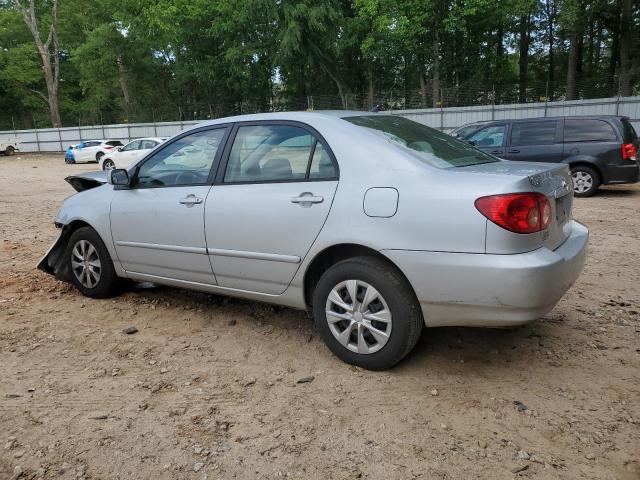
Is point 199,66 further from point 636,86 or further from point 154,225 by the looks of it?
point 154,225

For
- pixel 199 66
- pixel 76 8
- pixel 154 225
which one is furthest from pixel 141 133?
pixel 154 225

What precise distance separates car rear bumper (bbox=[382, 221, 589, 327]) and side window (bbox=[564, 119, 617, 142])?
8.12 metres

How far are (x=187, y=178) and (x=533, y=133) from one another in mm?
8474

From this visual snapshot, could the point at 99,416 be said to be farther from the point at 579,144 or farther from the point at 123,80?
the point at 123,80

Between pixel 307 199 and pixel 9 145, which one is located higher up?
pixel 9 145

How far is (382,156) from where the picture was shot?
308 centimetres

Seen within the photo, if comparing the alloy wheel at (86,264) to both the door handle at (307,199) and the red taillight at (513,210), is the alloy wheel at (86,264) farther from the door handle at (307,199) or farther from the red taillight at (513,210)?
the red taillight at (513,210)

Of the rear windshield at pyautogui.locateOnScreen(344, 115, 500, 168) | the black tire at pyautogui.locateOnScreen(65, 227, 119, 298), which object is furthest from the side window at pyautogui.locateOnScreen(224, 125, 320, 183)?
the black tire at pyautogui.locateOnScreen(65, 227, 119, 298)

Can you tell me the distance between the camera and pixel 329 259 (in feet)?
10.9

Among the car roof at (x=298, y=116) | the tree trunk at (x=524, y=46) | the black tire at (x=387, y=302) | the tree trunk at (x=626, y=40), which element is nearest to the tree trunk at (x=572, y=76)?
the tree trunk at (x=626, y=40)

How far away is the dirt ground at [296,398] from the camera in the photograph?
238 cm

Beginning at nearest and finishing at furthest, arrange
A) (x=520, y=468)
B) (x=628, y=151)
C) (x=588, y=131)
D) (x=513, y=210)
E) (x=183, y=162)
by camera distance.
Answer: (x=520, y=468)
(x=513, y=210)
(x=183, y=162)
(x=628, y=151)
(x=588, y=131)

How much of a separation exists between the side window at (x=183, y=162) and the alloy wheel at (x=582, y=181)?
848 cm

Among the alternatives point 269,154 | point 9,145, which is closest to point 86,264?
point 269,154
